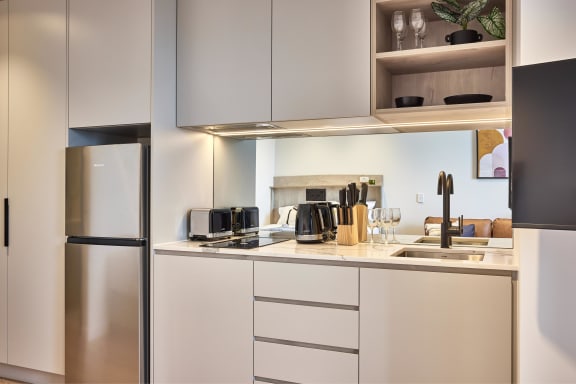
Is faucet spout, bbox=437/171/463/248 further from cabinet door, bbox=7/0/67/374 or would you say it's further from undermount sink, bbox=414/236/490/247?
cabinet door, bbox=7/0/67/374

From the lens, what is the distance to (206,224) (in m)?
2.64

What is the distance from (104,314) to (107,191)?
0.69m

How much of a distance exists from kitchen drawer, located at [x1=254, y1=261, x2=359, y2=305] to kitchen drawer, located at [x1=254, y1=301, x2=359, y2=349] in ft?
0.17

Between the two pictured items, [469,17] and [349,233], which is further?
[349,233]

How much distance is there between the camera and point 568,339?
5.00 ft

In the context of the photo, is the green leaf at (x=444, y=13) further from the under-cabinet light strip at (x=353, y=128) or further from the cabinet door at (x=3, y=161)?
the cabinet door at (x=3, y=161)

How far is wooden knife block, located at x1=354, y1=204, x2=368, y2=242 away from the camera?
2648 millimetres

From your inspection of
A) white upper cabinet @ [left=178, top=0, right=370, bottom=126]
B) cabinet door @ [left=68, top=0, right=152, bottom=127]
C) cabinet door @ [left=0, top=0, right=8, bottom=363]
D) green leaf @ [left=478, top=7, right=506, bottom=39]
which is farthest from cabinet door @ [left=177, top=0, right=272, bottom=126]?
cabinet door @ [left=0, top=0, right=8, bottom=363]

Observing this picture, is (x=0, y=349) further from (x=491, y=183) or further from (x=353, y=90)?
(x=491, y=183)

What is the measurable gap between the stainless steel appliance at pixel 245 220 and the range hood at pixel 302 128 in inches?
19.5

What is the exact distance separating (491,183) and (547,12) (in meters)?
1.14

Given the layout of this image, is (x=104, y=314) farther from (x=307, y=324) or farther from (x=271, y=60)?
(x=271, y=60)

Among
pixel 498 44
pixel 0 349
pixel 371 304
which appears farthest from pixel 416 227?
pixel 0 349

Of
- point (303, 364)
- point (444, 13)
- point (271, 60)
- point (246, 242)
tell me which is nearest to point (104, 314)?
point (246, 242)
